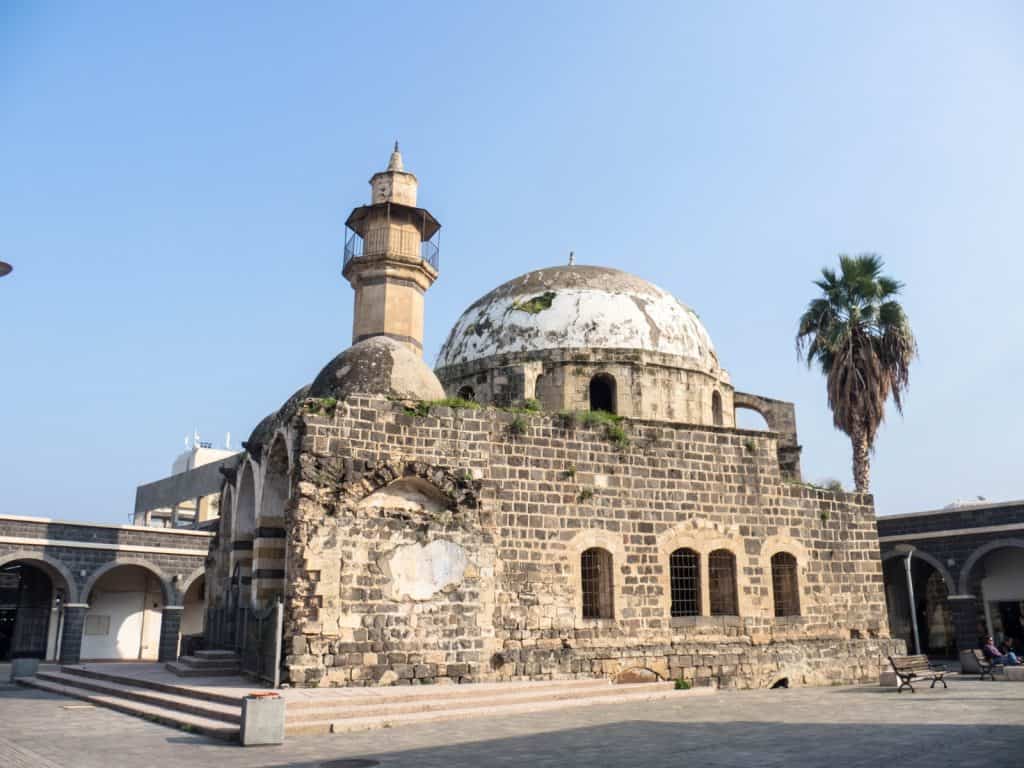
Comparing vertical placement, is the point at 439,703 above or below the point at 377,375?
below

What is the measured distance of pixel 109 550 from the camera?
2400 centimetres

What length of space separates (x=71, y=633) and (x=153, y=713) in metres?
14.7

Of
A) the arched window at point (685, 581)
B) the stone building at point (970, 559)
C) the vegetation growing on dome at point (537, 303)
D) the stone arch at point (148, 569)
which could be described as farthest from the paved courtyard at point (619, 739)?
the stone arch at point (148, 569)

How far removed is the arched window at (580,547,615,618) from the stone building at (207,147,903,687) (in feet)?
0.11

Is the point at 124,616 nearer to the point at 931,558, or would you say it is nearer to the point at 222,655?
the point at 222,655

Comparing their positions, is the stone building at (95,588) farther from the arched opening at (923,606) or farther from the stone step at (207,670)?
the arched opening at (923,606)

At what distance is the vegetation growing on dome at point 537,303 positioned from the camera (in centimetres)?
1852

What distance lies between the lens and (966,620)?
2091 centimetres

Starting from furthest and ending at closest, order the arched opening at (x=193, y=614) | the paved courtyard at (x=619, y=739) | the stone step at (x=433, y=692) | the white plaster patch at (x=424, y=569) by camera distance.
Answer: the arched opening at (x=193, y=614), the white plaster patch at (x=424, y=569), the stone step at (x=433, y=692), the paved courtyard at (x=619, y=739)

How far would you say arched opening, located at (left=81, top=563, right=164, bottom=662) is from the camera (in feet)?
87.0

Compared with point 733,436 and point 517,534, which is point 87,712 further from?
point 733,436

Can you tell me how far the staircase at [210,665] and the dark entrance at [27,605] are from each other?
14416 millimetres

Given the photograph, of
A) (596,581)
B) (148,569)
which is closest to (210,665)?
(596,581)

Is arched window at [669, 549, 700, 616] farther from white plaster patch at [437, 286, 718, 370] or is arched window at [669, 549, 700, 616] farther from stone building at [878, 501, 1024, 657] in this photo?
stone building at [878, 501, 1024, 657]
